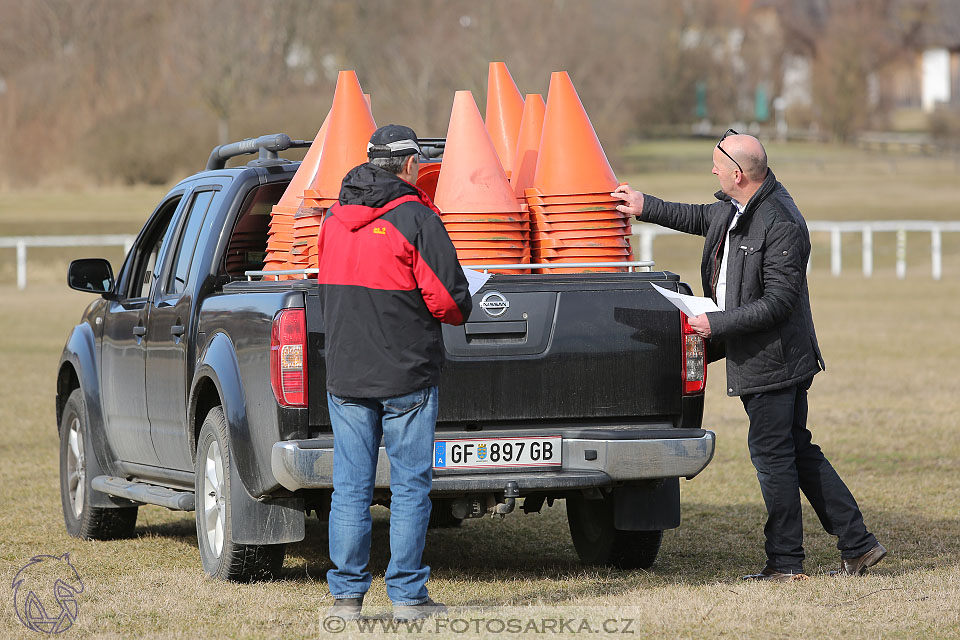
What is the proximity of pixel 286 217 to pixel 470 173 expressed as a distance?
0.88m

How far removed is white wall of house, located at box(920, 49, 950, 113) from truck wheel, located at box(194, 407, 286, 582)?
120559 mm

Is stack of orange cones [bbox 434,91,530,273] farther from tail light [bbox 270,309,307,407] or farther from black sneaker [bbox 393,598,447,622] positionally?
black sneaker [bbox 393,598,447,622]

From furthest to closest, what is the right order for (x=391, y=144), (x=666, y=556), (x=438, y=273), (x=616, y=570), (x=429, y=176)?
1. (x=429, y=176)
2. (x=666, y=556)
3. (x=616, y=570)
4. (x=391, y=144)
5. (x=438, y=273)

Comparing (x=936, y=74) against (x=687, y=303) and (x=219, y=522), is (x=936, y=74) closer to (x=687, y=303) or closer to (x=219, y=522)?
(x=687, y=303)

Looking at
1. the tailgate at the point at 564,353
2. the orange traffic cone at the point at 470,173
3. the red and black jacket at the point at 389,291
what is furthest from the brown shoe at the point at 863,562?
the red and black jacket at the point at 389,291

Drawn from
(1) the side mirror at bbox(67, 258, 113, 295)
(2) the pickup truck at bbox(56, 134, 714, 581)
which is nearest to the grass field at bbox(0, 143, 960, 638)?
(2) the pickup truck at bbox(56, 134, 714, 581)

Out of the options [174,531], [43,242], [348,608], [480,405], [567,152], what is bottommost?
[174,531]

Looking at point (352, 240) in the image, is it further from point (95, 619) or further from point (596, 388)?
point (95, 619)

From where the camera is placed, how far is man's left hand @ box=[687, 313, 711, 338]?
646cm

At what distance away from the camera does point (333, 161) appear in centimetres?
711

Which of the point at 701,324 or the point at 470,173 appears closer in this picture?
the point at 701,324

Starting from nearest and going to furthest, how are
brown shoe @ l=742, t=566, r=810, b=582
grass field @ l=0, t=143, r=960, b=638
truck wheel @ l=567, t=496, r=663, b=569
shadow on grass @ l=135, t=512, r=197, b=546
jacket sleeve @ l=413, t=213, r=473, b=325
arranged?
jacket sleeve @ l=413, t=213, r=473, b=325
grass field @ l=0, t=143, r=960, b=638
brown shoe @ l=742, t=566, r=810, b=582
truck wheel @ l=567, t=496, r=663, b=569
shadow on grass @ l=135, t=512, r=197, b=546

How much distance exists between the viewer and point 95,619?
20.0ft

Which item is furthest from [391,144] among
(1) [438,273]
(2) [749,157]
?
(2) [749,157]
